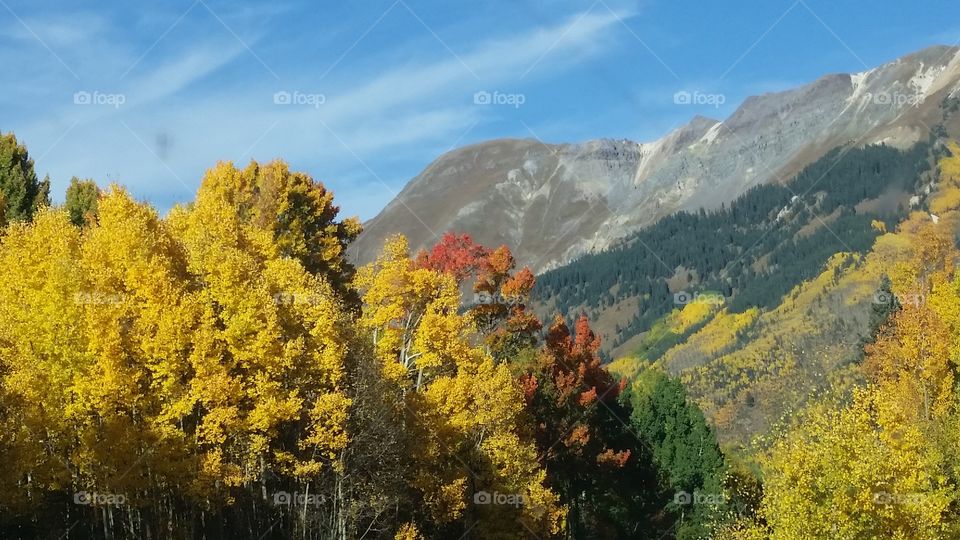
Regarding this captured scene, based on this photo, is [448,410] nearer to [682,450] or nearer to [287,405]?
[287,405]

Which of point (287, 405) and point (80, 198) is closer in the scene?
point (287, 405)

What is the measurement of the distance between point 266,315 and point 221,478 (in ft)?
20.3

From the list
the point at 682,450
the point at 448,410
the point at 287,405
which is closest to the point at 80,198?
Result: the point at 448,410

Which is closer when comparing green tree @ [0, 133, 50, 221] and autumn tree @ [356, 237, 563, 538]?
autumn tree @ [356, 237, 563, 538]

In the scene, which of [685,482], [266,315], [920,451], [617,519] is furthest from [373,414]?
[685,482]

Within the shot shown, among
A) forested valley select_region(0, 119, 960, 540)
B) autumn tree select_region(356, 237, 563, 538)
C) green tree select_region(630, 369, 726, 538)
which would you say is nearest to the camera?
forested valley select_region(0, 119, 960, 540)

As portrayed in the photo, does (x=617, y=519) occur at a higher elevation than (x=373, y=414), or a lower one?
lower

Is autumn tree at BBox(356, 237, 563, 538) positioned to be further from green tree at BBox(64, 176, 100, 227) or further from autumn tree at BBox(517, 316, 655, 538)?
green tree at BBox(64, 176, 100, 227)

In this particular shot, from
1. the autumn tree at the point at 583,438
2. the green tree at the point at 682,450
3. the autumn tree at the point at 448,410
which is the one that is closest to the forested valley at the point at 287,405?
the autumn tree at the point at 448,410

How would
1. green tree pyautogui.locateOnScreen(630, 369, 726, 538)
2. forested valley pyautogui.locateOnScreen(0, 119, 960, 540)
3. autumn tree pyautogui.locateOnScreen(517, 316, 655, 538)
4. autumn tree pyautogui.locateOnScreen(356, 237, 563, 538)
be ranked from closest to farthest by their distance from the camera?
forested valley pyautogui.locateOnScreen(0, 119, 960, 540)
autumn tree pyautogui.locateOnScreen(356, 237, 563, 538)
autumn tree pyautogui.locateOnScreen(517, 316, 655, 538)
green tree pyautogui.locateOnScreen(630, 369, 726, 538)

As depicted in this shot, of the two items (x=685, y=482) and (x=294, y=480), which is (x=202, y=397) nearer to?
(x=294, y=480)

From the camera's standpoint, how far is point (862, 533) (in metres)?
42.5

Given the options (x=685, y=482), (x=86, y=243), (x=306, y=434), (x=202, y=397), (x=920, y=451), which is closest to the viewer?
(x=202, y=397)

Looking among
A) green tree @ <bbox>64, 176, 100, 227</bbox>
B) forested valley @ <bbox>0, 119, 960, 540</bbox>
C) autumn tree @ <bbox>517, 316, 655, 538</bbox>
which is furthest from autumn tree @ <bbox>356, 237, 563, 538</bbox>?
green tree @ <bbox>64, 176, 100, 227</bbox>
